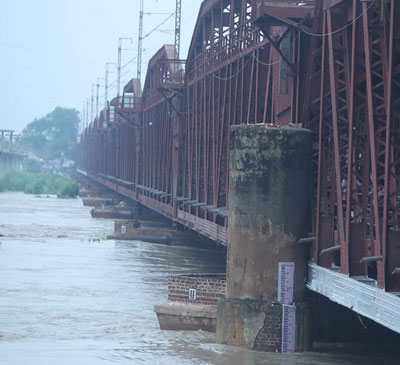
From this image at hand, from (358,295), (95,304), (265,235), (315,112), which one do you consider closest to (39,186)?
(95,304)

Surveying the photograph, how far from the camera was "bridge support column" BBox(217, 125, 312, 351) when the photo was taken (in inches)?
733

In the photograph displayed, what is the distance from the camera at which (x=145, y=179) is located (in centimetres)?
6406

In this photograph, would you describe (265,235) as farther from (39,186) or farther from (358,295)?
(39,186)

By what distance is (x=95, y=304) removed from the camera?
89.2 feet

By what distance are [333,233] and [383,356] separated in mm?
3180

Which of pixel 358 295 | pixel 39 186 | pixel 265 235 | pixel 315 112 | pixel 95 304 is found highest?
pixel 39 186

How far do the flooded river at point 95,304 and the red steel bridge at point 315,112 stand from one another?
217 centimetres

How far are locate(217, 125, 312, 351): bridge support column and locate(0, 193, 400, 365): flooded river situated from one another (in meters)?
0.57

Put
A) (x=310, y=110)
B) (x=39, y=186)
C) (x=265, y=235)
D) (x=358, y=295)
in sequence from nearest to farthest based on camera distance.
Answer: (x=358, y=295)
(x=265, y=235)
(x=310, y=110)
(x=39, y=186)

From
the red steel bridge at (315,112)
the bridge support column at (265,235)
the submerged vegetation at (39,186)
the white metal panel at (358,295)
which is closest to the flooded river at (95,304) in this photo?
the bridge support column at (265,235)

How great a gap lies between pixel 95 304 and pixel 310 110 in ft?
33.3

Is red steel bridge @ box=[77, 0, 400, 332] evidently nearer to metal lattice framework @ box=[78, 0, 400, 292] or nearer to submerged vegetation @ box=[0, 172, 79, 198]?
metal lattice framework @ box=[78, 0, 400, 292]

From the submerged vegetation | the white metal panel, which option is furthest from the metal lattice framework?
the submerged vegetation

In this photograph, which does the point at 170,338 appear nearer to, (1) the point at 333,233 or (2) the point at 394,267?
(1) the point at 333,233
